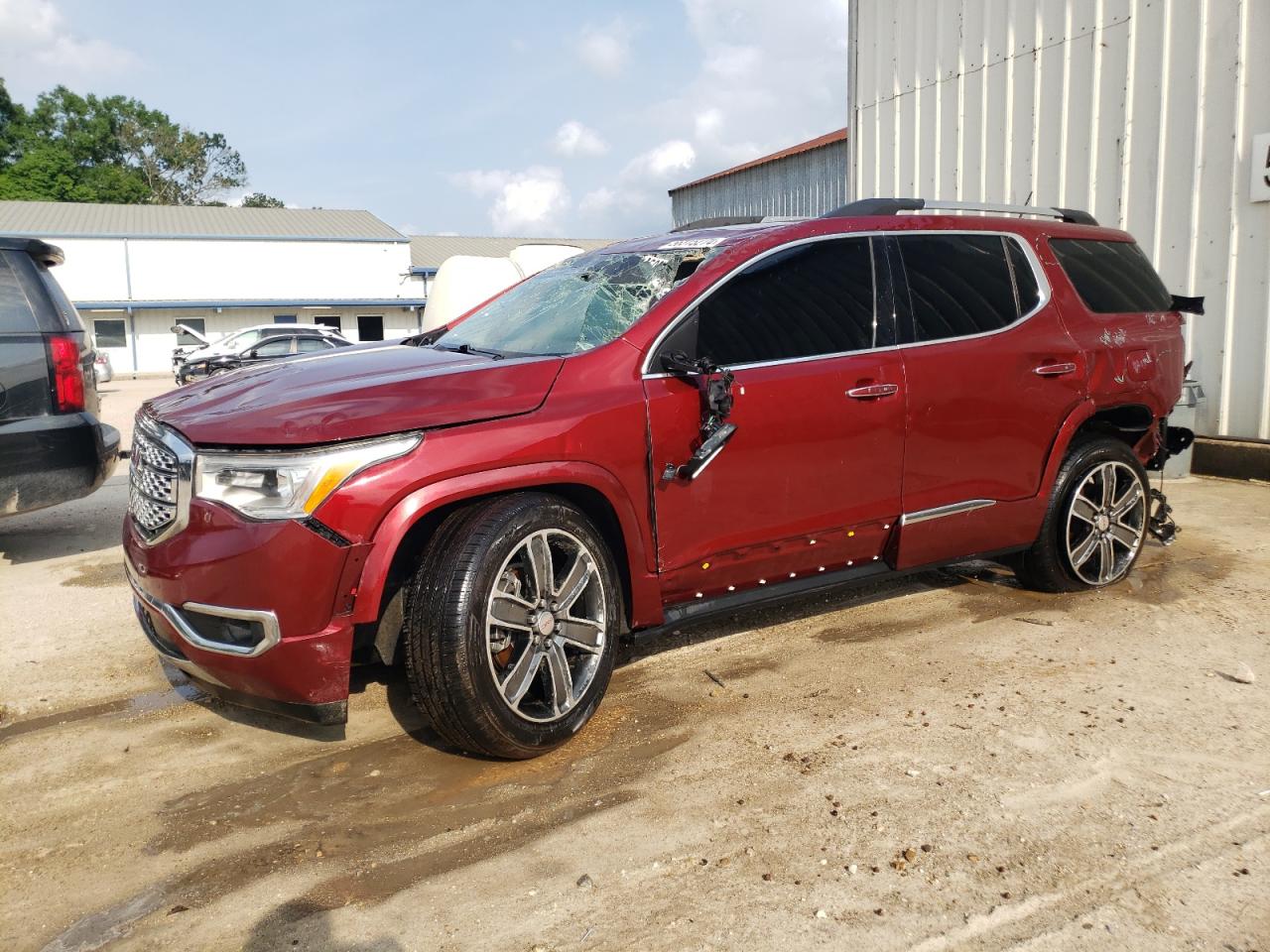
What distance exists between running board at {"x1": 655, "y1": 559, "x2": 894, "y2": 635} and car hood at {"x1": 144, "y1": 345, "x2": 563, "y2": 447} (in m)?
0.97

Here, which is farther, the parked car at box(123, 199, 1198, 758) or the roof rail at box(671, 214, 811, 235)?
the roof rail at box(671, 214, 811, 235)

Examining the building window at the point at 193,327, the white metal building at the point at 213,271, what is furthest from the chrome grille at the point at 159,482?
the building window at the point at 193,327

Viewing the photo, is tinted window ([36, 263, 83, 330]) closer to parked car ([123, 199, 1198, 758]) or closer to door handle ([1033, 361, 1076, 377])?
parked car ([123, 199, 1198, 758])

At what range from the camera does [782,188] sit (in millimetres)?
20469

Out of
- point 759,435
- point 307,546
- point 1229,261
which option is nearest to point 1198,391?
point 1229,261

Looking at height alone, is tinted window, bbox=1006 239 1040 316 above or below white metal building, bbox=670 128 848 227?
below

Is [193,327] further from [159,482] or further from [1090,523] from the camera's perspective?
[1090,523]

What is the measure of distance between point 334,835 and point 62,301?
4.30 meters

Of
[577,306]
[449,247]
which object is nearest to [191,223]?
[449,247]

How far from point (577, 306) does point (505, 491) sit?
3.50ft

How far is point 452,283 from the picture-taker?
11508 mm

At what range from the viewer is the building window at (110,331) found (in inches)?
1458

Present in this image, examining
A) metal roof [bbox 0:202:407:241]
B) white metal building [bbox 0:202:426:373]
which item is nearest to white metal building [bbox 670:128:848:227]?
white metal building [bbox 0:202:426:373]

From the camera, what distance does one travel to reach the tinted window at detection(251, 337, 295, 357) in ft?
68.9
